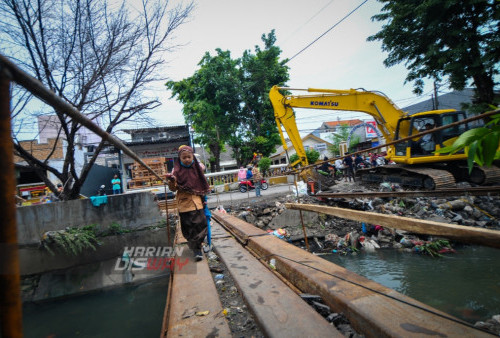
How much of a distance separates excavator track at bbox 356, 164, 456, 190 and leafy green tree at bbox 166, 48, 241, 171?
12023 millimetres

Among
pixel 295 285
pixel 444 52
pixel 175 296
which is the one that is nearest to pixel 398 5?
pixel 444 52

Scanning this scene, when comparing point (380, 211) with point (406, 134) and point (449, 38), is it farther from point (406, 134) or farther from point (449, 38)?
point (449, 38)

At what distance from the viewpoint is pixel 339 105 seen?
8586 millimetres

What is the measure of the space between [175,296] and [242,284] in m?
0.69

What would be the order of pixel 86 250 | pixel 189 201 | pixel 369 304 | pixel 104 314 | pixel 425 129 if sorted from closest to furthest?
pixel 369 304, pixel 189 201, pixel 104 314, pixel 86 250, pixel 425 129

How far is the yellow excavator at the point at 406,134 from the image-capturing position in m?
7.21

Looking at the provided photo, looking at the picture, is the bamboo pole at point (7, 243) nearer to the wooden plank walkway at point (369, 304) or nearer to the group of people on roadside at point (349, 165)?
the wooden plank walkway at point (369, 304)

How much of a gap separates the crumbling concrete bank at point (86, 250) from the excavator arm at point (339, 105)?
17.8 feet

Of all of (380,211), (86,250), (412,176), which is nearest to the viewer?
(86,250)

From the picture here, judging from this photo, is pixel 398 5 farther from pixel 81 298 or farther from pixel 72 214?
pixel 81 298

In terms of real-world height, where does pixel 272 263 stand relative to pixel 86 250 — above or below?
above

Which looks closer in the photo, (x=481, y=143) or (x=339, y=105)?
(x=481, y=143)

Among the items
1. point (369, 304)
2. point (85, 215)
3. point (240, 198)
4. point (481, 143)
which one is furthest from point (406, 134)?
point (85, 215)

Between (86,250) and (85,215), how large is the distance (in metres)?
0.89
